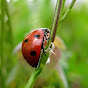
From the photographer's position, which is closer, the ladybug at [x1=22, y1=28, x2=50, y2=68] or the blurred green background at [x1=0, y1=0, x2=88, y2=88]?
the ladybug at [x1=22, y1=28, x2=50, y2=68]

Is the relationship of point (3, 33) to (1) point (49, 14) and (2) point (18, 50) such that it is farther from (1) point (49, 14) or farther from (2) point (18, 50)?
(1) point (49, 14)

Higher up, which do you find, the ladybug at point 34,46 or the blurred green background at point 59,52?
the ladybug at point 34,46

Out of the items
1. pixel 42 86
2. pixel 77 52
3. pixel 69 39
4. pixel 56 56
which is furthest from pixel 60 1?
pixel 69 39

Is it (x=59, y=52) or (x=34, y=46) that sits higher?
(x=34, y=46)

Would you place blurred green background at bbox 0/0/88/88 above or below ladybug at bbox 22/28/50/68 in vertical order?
below

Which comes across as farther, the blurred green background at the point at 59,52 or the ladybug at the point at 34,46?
the blurred green background at the point at 59,52
